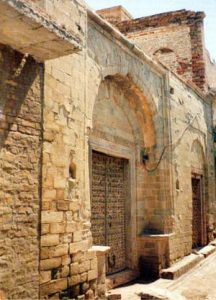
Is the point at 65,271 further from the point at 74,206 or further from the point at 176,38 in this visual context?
the point at 176,38

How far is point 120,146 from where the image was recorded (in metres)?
7.74

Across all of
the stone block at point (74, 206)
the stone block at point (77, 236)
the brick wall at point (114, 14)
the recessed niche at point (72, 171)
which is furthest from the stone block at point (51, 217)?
the brick wall at point (114, 14)

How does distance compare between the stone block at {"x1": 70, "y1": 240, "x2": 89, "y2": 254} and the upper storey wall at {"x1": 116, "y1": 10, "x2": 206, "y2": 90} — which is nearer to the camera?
the stone block at {"x1": 70, "y1": 240, "x2": 89, "y2": 254}

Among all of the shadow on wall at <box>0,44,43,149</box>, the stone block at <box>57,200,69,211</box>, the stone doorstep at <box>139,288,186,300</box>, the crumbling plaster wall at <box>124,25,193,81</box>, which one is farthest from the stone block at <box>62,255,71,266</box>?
the crumbling plaster wall at <box>124,25,193,81</box>

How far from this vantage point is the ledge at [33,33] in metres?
3.59

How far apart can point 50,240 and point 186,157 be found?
21.1 feet

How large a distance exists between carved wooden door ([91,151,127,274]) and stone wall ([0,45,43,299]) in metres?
2.49

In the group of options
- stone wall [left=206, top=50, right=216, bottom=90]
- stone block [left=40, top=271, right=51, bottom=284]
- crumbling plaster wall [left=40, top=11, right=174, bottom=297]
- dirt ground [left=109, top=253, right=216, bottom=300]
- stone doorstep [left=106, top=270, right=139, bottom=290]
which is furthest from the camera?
stone wall [left=206, top=50, right=216, bottom=90]

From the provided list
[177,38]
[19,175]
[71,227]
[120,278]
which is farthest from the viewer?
[177,38]

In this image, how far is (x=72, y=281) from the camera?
4949 millimetres

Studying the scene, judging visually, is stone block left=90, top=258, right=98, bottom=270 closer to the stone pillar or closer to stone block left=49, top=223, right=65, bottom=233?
the stone pillar

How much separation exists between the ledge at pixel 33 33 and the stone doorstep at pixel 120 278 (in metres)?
4.29

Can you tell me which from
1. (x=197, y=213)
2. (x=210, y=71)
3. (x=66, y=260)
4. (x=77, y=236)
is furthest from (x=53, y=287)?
(x=210, y=71)

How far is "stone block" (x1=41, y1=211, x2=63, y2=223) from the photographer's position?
4.56 meters
